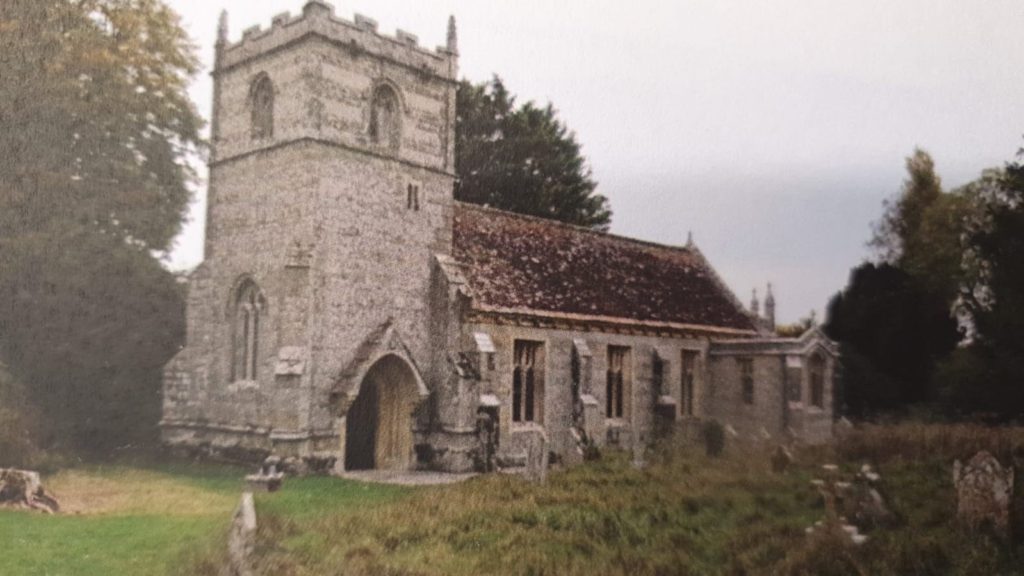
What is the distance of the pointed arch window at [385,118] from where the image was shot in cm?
1525

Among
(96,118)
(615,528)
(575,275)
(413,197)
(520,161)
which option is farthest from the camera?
(575,275)

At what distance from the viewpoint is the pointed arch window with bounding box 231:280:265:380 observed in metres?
14.6

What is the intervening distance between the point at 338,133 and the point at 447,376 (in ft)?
17.4

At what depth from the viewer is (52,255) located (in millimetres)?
8289

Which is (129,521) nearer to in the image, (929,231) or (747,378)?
(929,231)

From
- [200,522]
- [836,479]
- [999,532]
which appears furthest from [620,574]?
[200,522]

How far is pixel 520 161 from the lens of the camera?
488 inches

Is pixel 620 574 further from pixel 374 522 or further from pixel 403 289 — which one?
Answer: pixel 403 289

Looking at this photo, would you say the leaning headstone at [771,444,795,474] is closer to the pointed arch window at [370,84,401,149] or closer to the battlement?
the battlement

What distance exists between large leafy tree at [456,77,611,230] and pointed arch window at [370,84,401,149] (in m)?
1.26

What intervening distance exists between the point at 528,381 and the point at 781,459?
9.99m

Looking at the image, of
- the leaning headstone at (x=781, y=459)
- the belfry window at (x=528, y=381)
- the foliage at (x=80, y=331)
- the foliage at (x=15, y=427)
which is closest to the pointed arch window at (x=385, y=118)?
the belfry window at (x=528, y=381)

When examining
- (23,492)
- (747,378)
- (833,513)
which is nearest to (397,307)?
(747,378)

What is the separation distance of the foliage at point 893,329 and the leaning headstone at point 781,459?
986 mm
